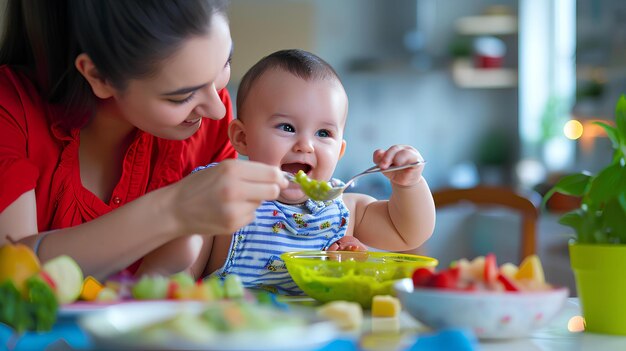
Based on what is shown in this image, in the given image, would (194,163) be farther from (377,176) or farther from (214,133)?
(377,176)

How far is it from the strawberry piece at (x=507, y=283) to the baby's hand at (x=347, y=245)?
39 cm

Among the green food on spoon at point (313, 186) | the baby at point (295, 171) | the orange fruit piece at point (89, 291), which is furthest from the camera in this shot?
the baby at point (295, 171)

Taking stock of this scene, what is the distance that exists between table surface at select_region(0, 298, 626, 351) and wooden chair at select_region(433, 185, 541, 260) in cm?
149

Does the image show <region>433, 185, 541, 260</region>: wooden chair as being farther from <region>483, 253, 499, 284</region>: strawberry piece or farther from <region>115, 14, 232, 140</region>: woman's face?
<region>483, 253, 499, 284</region>: strawberry piece

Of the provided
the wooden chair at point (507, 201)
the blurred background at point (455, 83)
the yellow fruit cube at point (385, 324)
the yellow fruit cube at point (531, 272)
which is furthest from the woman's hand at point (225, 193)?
the blurred background at point (455, 83)

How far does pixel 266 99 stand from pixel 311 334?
32.2 inches

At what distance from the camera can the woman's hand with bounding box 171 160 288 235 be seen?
1050 millimetres

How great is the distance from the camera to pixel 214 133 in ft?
5.67

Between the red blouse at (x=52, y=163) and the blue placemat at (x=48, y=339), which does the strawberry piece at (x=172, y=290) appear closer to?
the blue placemat at (x=48, y=339)

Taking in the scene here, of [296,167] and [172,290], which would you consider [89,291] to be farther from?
[296,167]

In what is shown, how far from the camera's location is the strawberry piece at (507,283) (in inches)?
35.8

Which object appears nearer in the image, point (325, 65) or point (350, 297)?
point (350, 297)

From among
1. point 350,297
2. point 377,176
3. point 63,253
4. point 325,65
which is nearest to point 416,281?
point 350,297

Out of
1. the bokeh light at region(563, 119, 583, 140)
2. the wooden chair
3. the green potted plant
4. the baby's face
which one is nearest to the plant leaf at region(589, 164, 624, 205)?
the green potted plant
